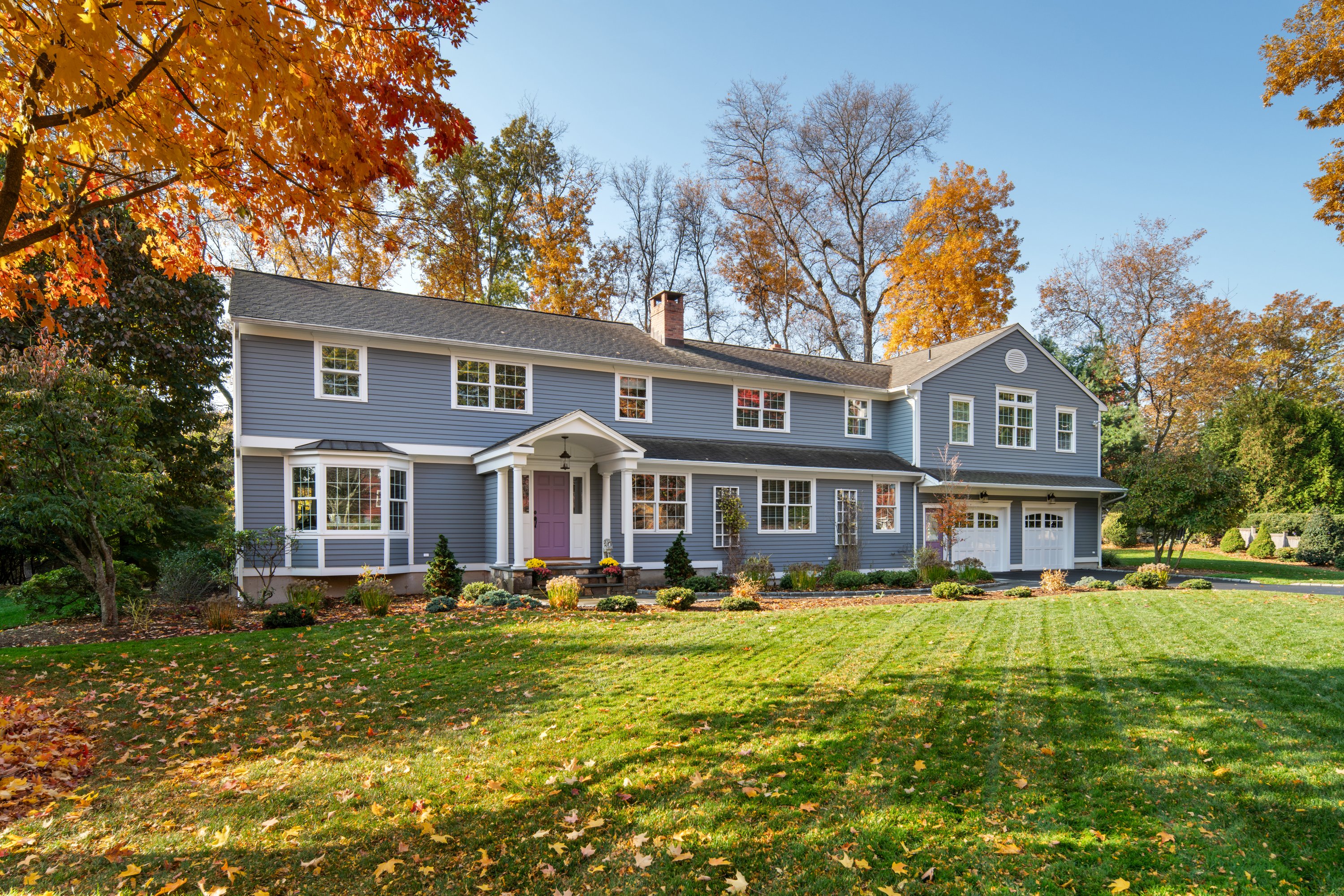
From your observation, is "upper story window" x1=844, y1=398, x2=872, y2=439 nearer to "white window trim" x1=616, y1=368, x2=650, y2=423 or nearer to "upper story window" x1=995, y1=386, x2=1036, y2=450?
"upper story window" x1=995, y1=386, x2=1036, y2=450

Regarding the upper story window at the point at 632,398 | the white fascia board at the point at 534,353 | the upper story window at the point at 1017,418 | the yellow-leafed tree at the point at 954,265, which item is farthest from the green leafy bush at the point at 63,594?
the yellow-leafed tree at the point at 954,265

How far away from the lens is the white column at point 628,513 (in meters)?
16.7

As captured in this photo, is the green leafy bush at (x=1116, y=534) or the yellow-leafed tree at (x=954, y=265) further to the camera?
the green leafy bush at (x=1116, y=534)

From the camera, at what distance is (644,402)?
19375 mm

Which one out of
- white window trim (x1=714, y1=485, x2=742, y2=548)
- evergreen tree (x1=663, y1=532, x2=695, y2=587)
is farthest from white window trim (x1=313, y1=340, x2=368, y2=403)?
white window trim (x1=714, y1=485, x2=742, y2=548)

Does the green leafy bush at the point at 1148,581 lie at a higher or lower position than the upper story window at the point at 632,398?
lower

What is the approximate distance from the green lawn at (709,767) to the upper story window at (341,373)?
298 inches

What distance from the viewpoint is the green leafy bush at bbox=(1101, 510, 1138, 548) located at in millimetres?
33781

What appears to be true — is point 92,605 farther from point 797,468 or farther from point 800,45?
point 800,45

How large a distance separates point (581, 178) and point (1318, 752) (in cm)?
2969

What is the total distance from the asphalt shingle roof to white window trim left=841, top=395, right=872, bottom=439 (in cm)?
44

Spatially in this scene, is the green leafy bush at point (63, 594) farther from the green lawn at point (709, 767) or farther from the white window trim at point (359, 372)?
the white window trim at point (359, 372)

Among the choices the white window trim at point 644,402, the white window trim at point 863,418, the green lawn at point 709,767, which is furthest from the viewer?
the white window trim at point 863,418

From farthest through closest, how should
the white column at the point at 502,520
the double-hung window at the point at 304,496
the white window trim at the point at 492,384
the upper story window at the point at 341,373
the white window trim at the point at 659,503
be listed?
the white window trim at the point at 659,503, the white window trim at the point at 492,384, the white column at the point at 502,520, the upper story window at the point at 341,373, the double-hung window at the point at 304,496
